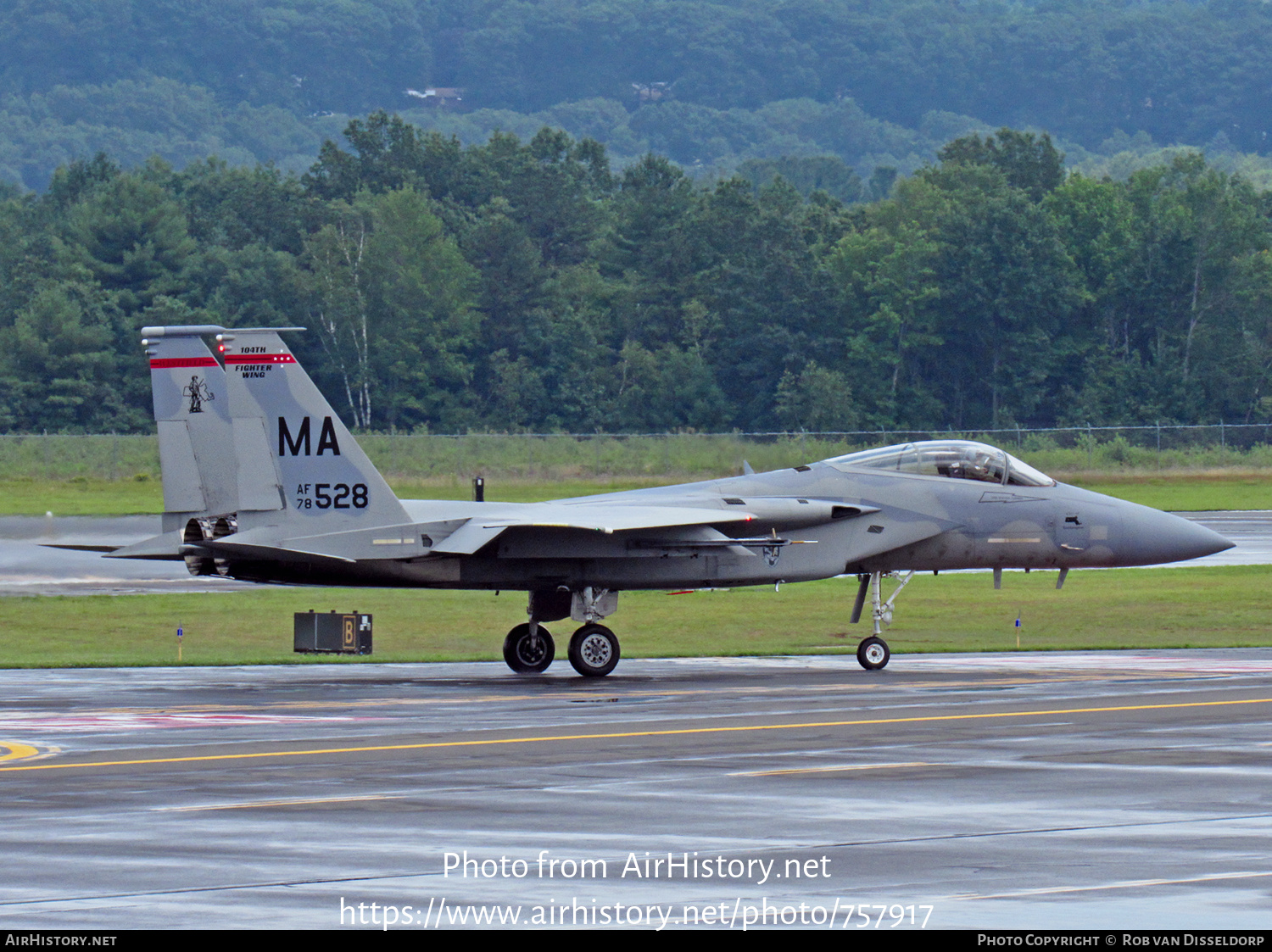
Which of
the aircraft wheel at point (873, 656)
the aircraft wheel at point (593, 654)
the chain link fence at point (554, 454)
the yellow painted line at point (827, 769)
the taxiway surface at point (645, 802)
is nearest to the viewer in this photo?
the taxiway surface at point (645, 802)

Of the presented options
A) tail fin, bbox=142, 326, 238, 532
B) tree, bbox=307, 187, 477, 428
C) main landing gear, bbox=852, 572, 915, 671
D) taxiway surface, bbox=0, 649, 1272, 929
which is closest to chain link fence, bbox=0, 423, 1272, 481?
tree, bbox=307, 187, 477, 428

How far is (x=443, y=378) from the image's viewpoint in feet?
335

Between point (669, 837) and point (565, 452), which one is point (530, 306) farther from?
point (669, 837)

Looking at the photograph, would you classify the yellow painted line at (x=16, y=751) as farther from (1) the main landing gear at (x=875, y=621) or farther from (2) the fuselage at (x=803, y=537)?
(1) the main landing gear at (x=875, y=621)

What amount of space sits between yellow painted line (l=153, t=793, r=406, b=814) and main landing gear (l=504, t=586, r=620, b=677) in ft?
34.5

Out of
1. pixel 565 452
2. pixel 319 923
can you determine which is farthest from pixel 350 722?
pixel 565 452

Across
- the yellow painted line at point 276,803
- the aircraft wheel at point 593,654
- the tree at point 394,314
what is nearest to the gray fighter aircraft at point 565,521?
the aircraft wheel at point 593,654

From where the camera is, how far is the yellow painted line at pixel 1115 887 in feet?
32.4

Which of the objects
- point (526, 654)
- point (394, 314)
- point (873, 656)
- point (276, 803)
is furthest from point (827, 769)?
point (394, 314)

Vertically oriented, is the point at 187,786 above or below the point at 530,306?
below

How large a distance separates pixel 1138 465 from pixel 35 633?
51.3 m

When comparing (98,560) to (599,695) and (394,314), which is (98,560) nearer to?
(599,695)

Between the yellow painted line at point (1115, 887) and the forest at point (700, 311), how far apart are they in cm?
8481

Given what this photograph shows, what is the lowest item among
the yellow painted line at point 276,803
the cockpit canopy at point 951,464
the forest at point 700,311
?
the yellow painted line at point 276,803
